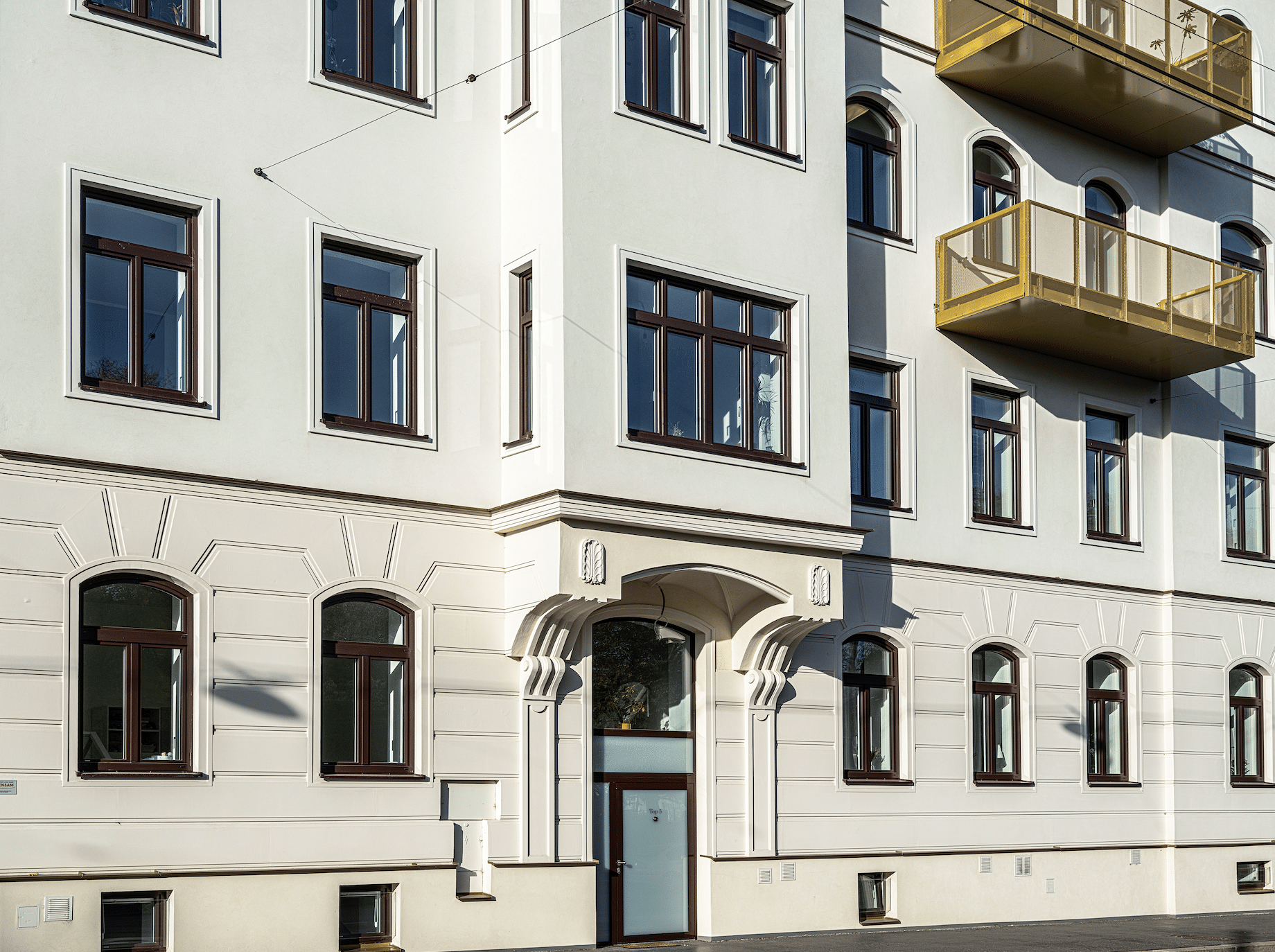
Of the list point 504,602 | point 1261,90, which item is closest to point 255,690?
point 504,602

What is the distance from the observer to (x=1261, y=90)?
82.3ft

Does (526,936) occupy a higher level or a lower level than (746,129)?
lower

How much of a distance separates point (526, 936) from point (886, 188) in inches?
410

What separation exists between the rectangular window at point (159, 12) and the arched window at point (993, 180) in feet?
35.6

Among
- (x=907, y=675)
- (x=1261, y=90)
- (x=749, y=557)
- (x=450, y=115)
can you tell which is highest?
(x=1261, y=90)

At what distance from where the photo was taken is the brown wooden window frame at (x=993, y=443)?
2017cm

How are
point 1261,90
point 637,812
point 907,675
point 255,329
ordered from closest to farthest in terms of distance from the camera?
point 255,329
point 637,812
point 907,675
point 1261,90

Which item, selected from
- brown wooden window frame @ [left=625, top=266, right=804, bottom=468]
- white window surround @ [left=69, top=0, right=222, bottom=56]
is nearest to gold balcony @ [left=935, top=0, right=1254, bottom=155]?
brown wooden window frame @ [left=625, top=266, right=804, bottom=468]

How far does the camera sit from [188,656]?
1375 cm

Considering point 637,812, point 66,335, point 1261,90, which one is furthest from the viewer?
point 1261,90

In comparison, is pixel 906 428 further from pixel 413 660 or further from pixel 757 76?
pixel 413 660

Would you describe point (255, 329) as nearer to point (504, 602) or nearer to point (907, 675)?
point (504, 602)

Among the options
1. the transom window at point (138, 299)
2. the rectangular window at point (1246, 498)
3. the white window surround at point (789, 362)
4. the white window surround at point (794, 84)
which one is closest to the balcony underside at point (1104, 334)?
the rectangular window at point (1246, 498)

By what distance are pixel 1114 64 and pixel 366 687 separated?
12782mm
